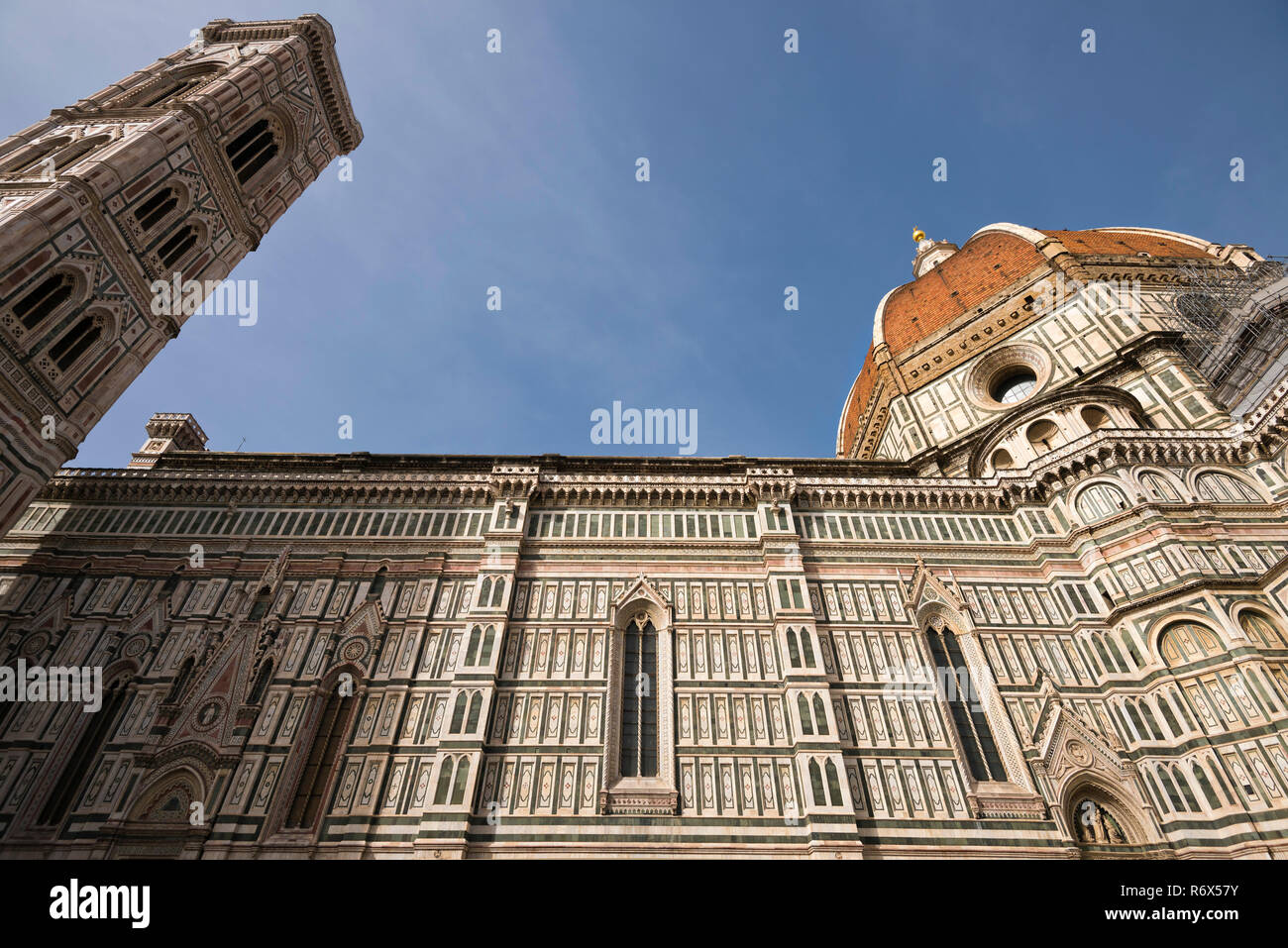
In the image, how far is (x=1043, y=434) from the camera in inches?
945

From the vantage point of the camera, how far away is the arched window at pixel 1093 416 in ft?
75.8

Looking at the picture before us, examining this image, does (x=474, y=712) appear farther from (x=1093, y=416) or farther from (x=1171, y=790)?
(x=1093, y=416)

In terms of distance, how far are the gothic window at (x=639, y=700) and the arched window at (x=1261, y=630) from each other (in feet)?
50.7

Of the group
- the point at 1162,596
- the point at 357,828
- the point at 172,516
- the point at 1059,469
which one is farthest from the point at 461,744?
the point at 1059,469

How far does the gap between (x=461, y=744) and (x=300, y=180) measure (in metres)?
22.7

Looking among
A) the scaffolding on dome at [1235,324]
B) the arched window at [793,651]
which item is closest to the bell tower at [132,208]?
the arched window at [793,651]

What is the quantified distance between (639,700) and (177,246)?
20.0 metres

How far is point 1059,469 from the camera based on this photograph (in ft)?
66.9

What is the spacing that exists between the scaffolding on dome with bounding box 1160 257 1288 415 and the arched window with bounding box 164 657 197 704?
3387 centimetres

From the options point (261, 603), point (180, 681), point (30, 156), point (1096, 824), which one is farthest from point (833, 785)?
point (30, 156)

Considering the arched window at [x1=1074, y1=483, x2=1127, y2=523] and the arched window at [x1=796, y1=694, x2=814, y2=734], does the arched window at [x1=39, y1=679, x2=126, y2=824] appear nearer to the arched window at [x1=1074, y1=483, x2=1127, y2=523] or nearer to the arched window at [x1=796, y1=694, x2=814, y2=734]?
the arched window at [x1=796, y1=694, x2=814, y2=734]

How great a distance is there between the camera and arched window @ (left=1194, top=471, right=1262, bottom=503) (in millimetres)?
18906

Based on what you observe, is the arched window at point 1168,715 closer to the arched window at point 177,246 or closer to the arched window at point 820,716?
the arched window at point 820,716

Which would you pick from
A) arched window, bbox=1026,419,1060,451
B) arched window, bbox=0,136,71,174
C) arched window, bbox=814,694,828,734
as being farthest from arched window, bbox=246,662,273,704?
arched window, bbox=1026,419,1060,451
